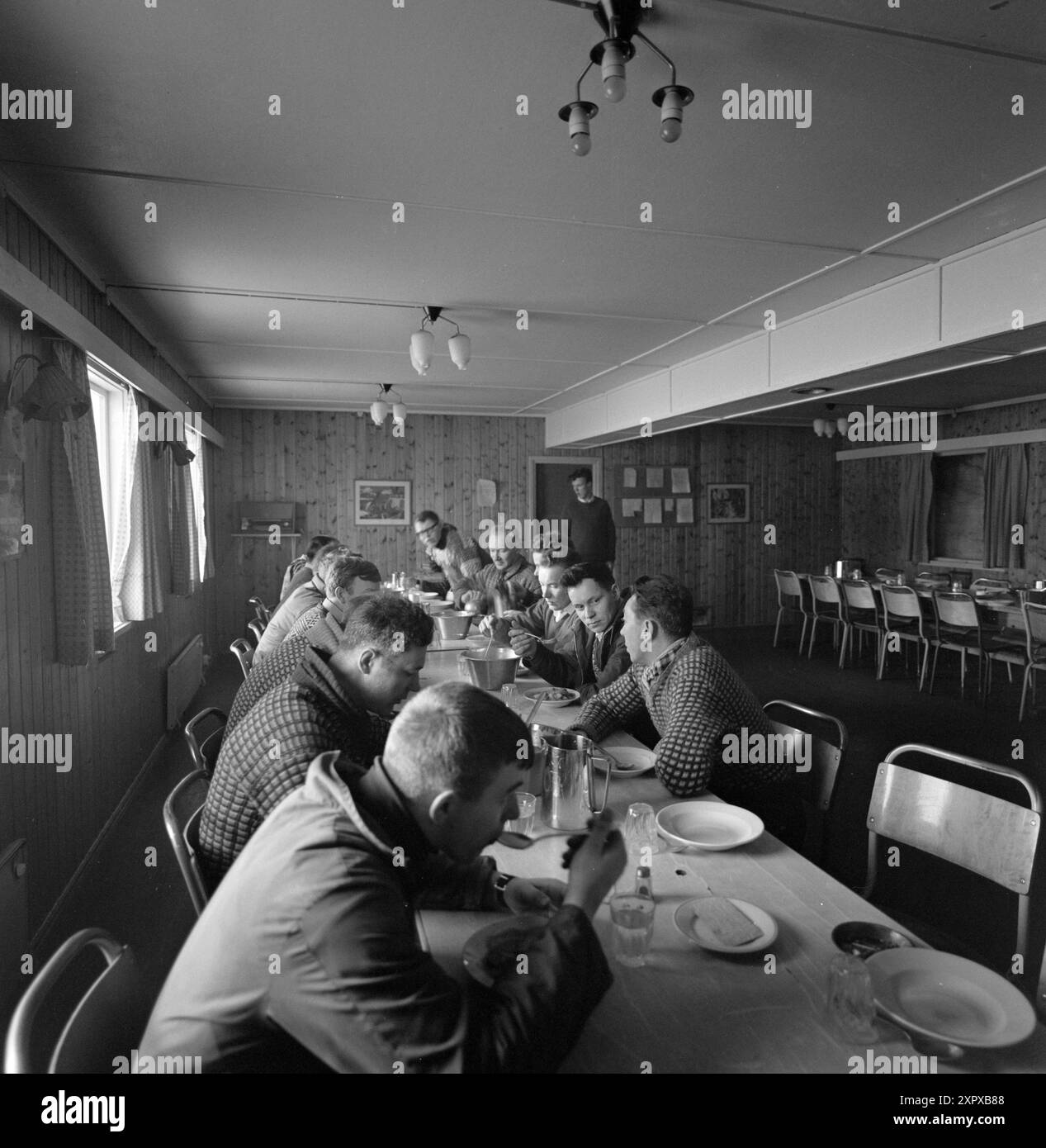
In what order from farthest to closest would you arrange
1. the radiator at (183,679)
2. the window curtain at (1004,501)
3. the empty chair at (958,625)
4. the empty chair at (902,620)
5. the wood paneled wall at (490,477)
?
the wood paneled wall at (490,477)
the window curtain at (1004,501)
the empty chair at (902,620)
the empty chair at (958,625)
the radiator at (183,679)

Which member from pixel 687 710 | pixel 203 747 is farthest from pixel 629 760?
pixel 203 747

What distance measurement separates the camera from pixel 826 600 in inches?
325

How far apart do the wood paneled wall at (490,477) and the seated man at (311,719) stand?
24.4ft

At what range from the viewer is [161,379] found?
5.89 metres

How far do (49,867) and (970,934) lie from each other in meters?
3.55

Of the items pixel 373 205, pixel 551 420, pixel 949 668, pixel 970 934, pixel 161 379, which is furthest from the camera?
pixel 551 420

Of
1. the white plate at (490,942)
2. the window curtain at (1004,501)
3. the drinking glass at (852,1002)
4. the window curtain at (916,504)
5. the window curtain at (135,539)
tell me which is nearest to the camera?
the drinking glass at (852,1002)

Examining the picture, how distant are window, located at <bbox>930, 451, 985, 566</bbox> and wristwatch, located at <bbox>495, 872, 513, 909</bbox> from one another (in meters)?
9.24

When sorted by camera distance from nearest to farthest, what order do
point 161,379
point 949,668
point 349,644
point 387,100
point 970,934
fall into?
point 349,644 → point 387,100 → point 970,934 → point 161,379 → point 949,668

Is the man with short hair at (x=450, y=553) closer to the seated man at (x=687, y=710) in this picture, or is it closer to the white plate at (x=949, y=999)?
the seated man at (x=687, y=710)

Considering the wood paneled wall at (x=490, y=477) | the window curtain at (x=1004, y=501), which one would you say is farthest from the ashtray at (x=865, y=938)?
the window curtain at (x=1004, y=501)

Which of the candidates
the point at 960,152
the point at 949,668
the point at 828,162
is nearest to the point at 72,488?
the point at 828,162

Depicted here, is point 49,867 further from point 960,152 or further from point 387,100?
point 960,152

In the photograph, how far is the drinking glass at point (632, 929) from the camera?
132 centimetres
